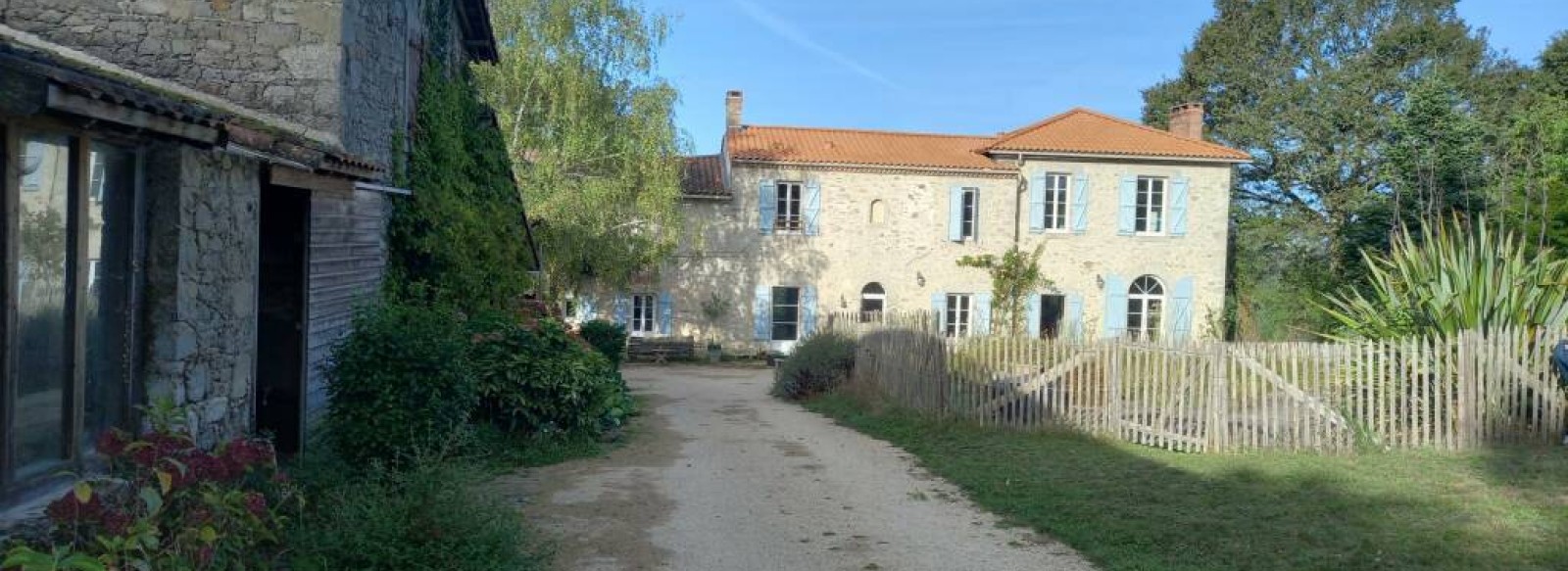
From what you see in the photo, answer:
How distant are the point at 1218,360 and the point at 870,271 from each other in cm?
1695

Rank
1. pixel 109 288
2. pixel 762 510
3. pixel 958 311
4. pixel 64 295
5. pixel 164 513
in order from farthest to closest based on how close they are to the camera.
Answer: pixel 958 311 → pixel 762 510 → pixel 109 288 → pixel 64 295 → pixel 164 513

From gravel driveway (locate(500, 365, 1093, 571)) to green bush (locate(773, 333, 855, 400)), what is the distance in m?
4.69

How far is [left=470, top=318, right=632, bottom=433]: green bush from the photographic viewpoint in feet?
34.0

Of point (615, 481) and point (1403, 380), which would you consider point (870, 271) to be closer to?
point (1403, 380)

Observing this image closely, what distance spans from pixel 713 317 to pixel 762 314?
1237mm

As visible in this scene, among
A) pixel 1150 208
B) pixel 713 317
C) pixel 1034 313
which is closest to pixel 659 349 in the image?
pixel 713 317

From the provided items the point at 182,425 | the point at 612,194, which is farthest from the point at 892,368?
the point at 612,194

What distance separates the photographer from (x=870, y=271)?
27625 millimetres

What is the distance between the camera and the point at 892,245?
27516 millimetres

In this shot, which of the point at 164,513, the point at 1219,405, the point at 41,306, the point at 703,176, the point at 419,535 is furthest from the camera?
the point at 703,176

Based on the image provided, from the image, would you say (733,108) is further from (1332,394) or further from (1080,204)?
(1332,394)

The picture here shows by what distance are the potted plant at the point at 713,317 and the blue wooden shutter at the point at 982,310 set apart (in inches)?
246

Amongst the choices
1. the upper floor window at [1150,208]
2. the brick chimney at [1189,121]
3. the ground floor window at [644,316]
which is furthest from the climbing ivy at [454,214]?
the brick chimney at [1189,121]

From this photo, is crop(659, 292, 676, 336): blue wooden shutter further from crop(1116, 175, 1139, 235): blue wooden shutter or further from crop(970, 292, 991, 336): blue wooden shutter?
crop(1116, 175, 1139, 235): blue wooden shutter
